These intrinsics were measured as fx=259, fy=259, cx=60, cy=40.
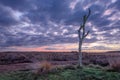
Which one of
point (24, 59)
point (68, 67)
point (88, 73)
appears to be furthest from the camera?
point (24, 59)

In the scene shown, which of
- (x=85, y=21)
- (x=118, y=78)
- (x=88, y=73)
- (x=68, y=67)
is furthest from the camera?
(x=85, y=21)

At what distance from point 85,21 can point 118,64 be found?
200 inches

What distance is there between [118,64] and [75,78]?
4148 mm

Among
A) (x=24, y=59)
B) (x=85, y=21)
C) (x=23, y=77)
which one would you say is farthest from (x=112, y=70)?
(x=24, y=59)

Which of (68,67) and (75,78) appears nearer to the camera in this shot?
(75,78)

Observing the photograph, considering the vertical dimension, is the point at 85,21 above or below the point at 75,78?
above

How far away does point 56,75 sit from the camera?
1838 centimetres

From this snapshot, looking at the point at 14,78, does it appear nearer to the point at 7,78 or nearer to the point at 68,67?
the point at 7,78

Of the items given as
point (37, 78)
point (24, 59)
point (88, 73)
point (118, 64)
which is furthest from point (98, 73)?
point (24, 59)

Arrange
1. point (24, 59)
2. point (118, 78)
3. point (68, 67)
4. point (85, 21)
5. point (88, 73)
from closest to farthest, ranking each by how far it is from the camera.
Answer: point (118, 78), point (88, 73), point (68, 67), point (85, 21), point (24, 59)

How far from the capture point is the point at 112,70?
19812 millimetres

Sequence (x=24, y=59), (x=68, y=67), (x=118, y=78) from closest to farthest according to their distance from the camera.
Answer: (x=118, y=78) < (x=68, y=67) < (x=24, y=59)

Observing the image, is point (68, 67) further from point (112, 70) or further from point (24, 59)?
point (24, 59)

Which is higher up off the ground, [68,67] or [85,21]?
[85,21]
